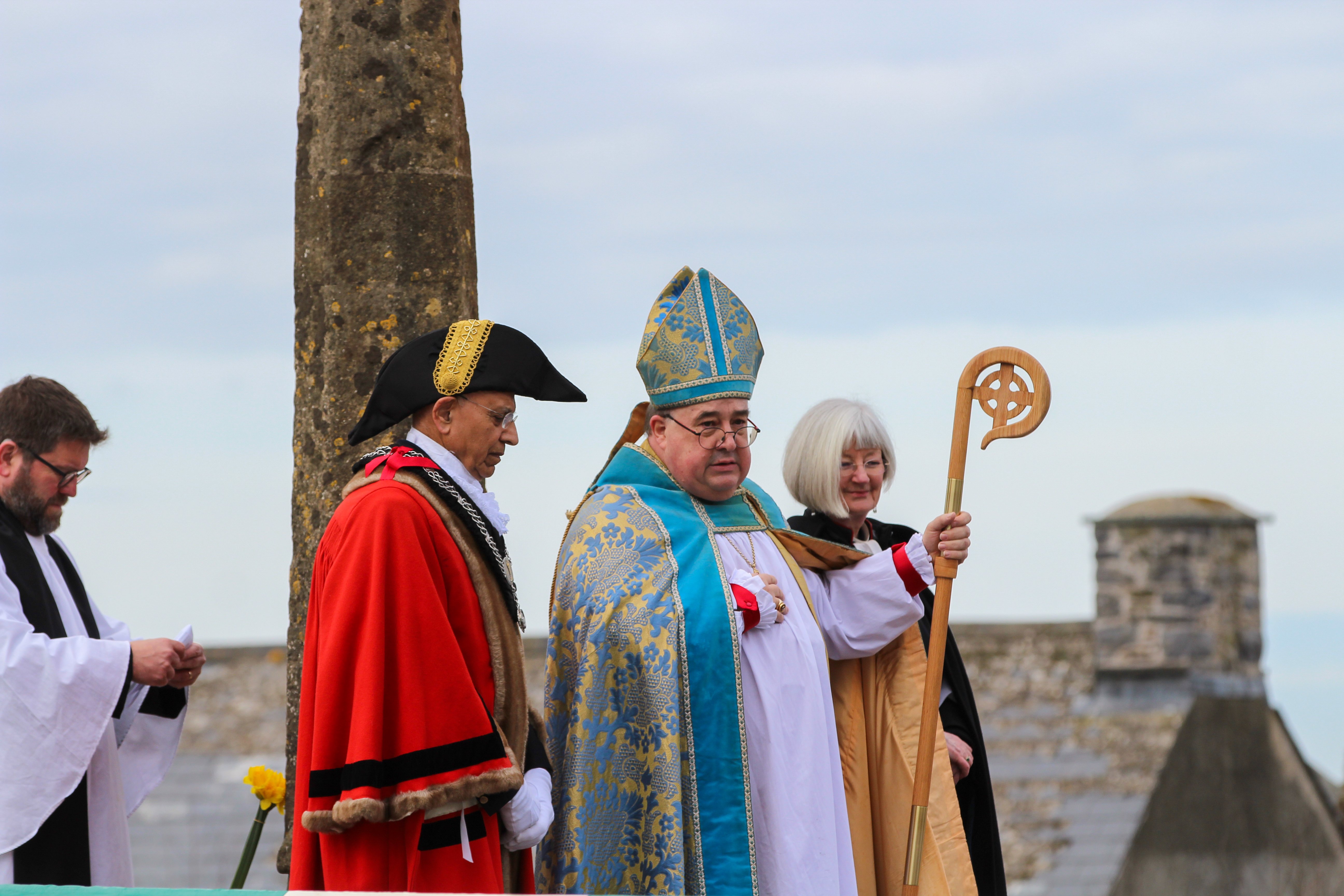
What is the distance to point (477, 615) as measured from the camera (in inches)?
137

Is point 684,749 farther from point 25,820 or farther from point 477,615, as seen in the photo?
point 25,820

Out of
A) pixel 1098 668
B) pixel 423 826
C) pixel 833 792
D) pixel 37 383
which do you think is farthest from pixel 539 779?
pixel 1098 668

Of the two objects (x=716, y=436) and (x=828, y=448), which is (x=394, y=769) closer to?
(x=716, y=436)

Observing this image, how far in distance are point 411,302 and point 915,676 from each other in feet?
5.80

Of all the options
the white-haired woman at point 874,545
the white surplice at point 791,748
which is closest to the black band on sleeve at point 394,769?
the white surplice at point 791,748

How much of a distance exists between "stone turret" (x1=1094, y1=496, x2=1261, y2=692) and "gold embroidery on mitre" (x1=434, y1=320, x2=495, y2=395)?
7703mm

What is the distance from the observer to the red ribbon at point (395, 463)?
3496 mm

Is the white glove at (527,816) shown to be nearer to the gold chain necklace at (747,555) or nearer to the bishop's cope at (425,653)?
the bishop's cope at (425,653)

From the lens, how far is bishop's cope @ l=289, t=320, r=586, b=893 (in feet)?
10.7

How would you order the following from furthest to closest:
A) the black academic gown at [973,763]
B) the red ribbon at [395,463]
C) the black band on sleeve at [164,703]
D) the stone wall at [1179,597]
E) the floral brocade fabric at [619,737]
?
the stone wall at [1179,597], the black academic gown at [973,763], the black band on sleeve at [164,703], the floral brocade fabric at [619,737], the red ribbon at [395,463]

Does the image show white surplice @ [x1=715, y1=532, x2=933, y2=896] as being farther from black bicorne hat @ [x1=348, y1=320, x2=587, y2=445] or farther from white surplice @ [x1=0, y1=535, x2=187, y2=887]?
white surplice @ [x1=0, y1=535, x2=187, y2=887]

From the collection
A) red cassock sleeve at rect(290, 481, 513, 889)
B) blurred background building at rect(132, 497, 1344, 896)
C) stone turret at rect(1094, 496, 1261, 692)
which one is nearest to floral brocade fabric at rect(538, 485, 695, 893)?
red cassock sleeve at rect(290, 481, 513, 889)

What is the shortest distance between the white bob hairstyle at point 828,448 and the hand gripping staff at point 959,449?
38cm

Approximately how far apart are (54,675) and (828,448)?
7.07ft
